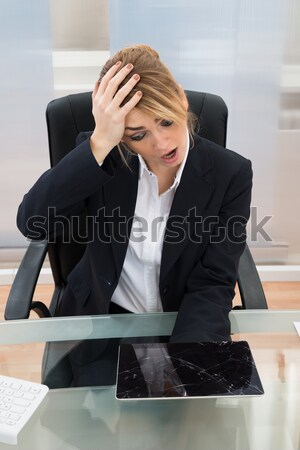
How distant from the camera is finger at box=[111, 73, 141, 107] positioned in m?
1.16

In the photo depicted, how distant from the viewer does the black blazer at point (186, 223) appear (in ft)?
4.46

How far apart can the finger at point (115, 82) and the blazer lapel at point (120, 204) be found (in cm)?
27

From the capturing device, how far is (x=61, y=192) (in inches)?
51.1

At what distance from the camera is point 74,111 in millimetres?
1569

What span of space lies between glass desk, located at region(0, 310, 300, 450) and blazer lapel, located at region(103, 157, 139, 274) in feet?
1.20

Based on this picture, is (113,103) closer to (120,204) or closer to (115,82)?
(115,82)

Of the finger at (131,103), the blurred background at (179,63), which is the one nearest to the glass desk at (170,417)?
the finger at (131,103)

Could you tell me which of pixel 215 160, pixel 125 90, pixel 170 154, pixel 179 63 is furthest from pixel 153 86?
pixel 179 63

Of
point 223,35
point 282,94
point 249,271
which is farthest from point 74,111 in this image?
point 282,94

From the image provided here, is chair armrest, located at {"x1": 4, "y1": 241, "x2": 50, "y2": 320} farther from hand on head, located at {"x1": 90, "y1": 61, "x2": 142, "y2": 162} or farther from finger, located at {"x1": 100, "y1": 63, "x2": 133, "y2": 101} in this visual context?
finger, located at {"x1": 100, "y1": 63, "x2": 133, "y2": 101}

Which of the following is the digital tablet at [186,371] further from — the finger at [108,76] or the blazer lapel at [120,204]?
the finger at [108,76]

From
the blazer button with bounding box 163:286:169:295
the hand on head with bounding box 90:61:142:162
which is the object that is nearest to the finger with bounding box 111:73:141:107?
the hand on head with bounding box 90:61:142:162

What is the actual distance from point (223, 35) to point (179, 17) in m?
0.22

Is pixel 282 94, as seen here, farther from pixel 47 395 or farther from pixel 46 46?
pixel 47 395
